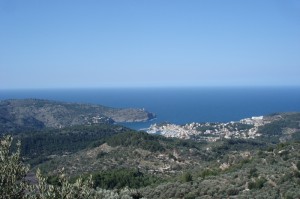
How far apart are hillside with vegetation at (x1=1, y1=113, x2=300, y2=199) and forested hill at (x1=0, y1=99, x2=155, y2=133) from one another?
53.7 metres

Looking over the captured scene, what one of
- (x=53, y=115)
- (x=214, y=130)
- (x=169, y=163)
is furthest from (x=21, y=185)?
(x=53, y=115)

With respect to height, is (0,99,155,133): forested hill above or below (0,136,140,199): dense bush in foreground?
below

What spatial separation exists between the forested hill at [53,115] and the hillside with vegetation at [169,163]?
5372cm

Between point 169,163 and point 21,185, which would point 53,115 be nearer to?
point 169,163

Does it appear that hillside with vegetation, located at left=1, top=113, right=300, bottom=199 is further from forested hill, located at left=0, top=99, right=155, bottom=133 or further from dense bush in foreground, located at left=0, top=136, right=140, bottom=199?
forested hill, located at left=0, top=99, right=155, bottom=133

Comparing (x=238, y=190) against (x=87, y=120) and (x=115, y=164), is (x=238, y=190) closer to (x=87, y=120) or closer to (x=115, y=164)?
(x=115, y=164)

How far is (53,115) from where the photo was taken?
183000 millimetres

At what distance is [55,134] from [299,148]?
8540 cm

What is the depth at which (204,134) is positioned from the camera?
127062 mm

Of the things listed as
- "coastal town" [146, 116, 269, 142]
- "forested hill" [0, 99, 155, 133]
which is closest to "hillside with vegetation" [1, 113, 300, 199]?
"coastal town" [146, 116, 269, 142]

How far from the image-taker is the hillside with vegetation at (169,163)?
82.7 feet

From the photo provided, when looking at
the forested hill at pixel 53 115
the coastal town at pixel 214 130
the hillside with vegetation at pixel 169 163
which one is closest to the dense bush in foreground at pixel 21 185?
the hillside with vegetation at pixel 169 163

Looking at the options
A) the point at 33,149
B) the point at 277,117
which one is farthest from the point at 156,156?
the point at 277,117

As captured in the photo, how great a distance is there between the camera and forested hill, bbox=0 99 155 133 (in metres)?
168
